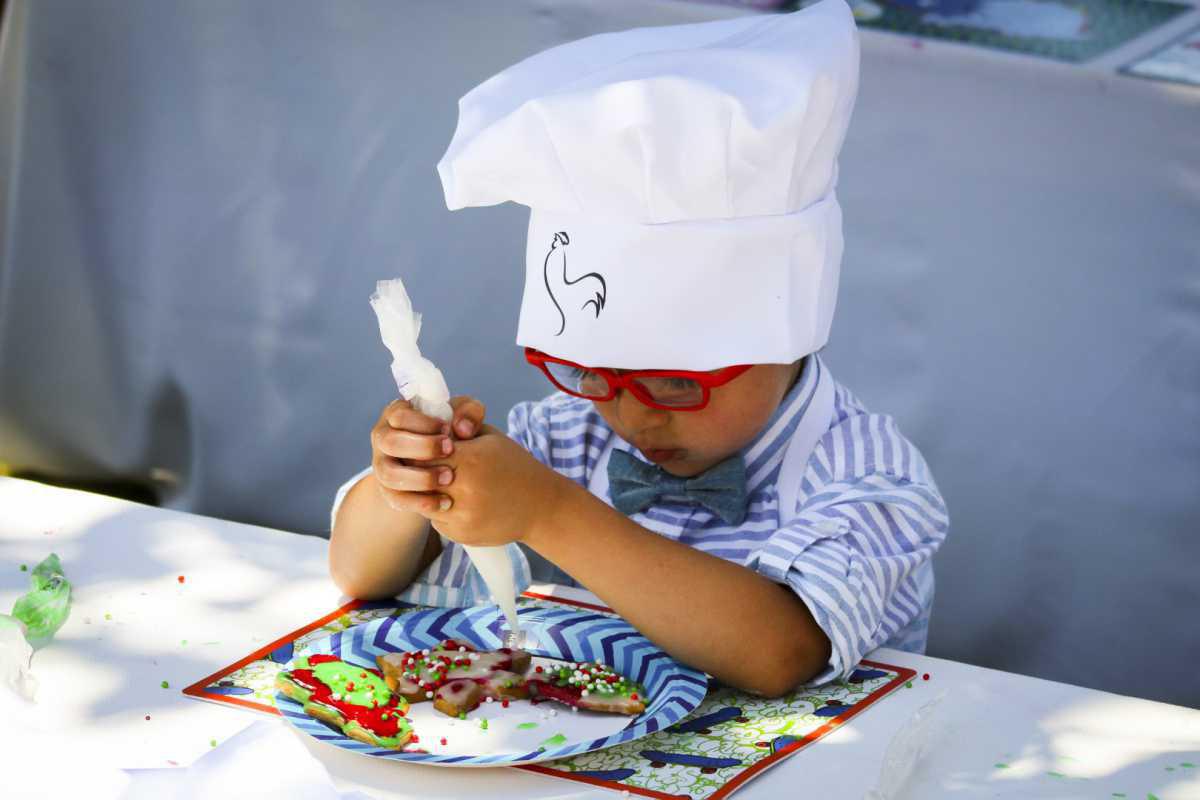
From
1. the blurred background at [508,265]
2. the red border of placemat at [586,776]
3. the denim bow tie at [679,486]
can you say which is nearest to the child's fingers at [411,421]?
the red border of placemat at [586,776]

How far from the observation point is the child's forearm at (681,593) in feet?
3.81

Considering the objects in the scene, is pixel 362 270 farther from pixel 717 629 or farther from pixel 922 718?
pixel 922 718

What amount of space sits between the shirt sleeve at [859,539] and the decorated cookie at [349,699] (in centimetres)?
34

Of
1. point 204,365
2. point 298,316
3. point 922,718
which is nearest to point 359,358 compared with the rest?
point 298,316

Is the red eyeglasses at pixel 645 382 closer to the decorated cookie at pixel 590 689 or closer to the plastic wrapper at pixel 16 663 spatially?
the decorated cookie at pixel 590 689

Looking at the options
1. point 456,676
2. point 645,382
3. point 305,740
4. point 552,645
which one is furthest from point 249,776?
point 645,382

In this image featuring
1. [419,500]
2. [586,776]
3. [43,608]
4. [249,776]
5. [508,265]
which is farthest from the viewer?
[508,265]

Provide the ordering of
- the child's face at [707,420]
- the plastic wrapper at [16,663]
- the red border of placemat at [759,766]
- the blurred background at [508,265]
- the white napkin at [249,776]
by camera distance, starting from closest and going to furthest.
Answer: the white napkin at [249,776], the red border of placemat at [759,766], the plastic wrapper at [16,663], the child's face at [707,420], the blurred background at [508,265]

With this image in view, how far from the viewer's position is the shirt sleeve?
1.20 m

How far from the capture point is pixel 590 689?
1132mm

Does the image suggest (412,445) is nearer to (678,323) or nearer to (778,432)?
(678,323)

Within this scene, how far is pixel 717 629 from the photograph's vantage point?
45.7 inches

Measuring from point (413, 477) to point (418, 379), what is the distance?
0.08m

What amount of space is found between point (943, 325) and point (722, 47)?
1.06 meters
